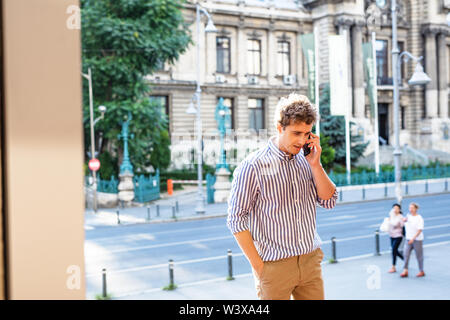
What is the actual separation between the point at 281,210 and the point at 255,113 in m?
31.7

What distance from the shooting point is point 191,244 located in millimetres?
12484

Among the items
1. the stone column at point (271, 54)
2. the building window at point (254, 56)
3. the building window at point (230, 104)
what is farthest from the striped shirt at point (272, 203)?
the building window at point (254, 56)

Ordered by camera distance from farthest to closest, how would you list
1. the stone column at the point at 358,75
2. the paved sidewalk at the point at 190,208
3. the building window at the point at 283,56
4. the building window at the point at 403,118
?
1. the building window at the point at 403,118
2. the stone column at the point at 358,75
3. the building window at the point at 283,56
4. the paved sidewalk at the point at 190,208

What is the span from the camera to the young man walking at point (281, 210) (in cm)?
251


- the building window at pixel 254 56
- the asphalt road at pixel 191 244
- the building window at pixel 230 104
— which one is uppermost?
the building window at pixel 254 56

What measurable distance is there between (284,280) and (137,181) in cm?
2083

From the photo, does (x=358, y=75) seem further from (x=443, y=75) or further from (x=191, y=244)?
(x=191, y=244)

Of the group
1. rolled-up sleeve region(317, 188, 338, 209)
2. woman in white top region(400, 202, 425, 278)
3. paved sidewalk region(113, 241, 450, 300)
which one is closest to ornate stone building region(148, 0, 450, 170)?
paved sidewalk region(113, 241, 450, 300)

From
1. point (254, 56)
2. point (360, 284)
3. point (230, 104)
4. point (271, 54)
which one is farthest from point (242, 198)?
point (254, 56)

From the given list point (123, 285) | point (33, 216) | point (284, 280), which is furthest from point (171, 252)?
point (33, 216)

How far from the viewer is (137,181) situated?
75.5ft

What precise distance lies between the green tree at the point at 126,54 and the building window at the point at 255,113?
11.1m

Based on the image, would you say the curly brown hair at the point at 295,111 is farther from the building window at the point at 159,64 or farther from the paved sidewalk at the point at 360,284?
the building window at the point at 159,64

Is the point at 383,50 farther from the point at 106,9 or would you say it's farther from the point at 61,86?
the point at 61,86
